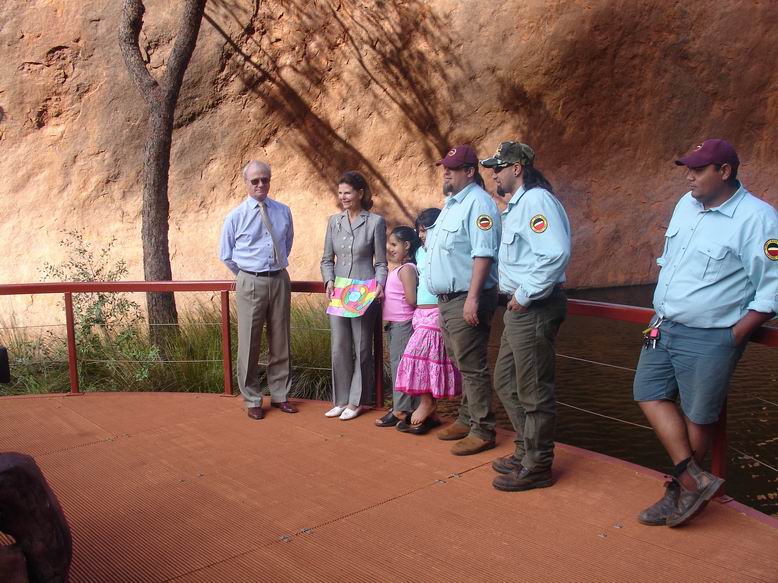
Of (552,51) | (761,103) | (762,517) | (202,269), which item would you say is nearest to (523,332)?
(762,517)

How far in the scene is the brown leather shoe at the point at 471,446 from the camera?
410 centimetres

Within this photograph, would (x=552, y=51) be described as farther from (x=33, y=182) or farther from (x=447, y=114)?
(x=33, y=182)

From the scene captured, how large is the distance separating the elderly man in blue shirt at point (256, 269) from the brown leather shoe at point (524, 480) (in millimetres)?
1830

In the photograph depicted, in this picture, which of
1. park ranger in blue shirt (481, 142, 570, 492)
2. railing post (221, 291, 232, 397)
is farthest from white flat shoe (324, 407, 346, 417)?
park ranger in blue shirt (481, 142, 570, 492)

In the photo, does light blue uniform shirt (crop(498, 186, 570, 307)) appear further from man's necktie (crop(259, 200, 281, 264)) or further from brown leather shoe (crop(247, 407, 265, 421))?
brown leather shoe (crop(247, 407, 265, 421))

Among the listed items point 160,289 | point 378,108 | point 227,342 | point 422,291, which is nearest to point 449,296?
point 422,291

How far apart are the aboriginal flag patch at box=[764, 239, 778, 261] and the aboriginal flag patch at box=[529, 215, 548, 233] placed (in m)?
0.93

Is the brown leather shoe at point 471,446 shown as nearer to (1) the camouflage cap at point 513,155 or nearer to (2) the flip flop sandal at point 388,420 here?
(2) the flip flop sandal at point 388,420

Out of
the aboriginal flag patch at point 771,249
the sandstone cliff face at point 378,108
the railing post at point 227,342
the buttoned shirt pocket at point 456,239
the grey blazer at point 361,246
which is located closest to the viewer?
the aboriginal flag patch at point 771,249

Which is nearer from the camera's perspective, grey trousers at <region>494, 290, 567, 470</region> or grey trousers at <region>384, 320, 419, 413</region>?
grey trousers at <region>494, 290, 567, 470</region>

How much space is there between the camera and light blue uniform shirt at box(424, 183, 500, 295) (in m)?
3.92

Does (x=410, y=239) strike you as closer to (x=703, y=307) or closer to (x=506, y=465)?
(x=506, y=465)

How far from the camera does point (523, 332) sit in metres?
3.59

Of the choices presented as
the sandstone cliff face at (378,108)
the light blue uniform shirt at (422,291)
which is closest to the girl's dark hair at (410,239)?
the light blue uniform shirt at (422,291)
